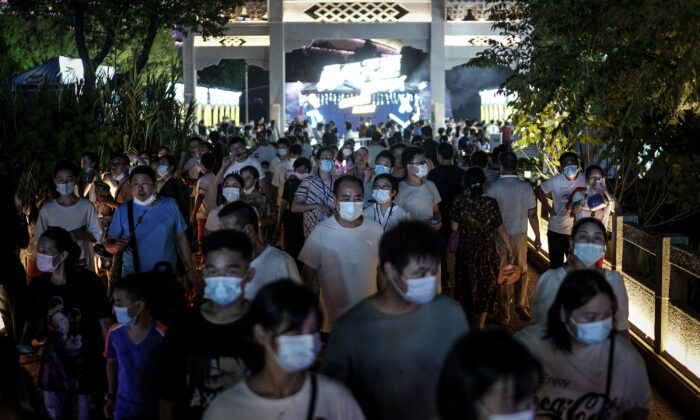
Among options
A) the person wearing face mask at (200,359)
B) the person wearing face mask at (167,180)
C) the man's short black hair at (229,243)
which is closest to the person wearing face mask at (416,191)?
the person wearing face mask at (167,180)

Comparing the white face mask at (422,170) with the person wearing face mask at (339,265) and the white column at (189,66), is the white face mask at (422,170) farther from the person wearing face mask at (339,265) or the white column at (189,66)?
the white column at (189,66)

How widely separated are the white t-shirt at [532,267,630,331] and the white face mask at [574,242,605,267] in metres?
0.20

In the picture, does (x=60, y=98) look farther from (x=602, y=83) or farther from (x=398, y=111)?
(x=398, y=111)

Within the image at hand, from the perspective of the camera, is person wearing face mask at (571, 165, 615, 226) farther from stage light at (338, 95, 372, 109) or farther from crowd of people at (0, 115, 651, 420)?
stage light at (338, 95, 372, 109)

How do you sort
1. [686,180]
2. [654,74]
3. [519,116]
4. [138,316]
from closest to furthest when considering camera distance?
[138,316] → [654,74] → [686,180] → [519,116]

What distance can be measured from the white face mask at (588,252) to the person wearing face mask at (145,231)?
3.31 metres

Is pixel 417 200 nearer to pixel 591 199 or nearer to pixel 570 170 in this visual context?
pixel 591 199

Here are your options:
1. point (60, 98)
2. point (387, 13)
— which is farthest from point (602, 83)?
point (387, 13)

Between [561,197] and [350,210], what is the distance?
14.8ft

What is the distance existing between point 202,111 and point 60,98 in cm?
2707

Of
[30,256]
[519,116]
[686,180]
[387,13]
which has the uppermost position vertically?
[387,13]

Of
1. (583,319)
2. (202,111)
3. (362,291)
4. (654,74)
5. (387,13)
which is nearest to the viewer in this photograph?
(583,319)

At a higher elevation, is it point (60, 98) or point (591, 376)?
point (60, 98)

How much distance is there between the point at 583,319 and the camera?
377 cm
